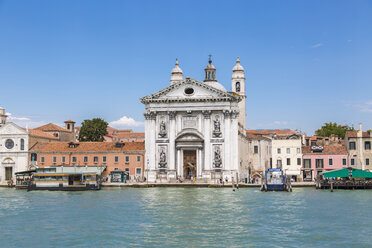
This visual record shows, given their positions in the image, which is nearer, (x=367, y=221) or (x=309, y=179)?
(x=367, y=221)

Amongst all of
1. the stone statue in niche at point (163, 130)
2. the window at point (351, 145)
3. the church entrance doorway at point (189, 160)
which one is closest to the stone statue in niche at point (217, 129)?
the church entrance doorway at point (189, 160)

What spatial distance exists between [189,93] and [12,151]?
19.6 m

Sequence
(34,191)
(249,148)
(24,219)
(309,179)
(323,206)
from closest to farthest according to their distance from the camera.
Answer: (24,219) → (323,206) → (34,191) → (309,179) → (249,148)

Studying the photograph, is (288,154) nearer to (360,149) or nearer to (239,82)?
(360,149)

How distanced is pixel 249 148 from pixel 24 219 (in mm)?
39585

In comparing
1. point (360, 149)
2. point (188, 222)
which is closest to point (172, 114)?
point (360, 149)

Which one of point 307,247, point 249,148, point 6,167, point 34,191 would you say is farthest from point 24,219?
point 249,148

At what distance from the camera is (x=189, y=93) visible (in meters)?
51.2

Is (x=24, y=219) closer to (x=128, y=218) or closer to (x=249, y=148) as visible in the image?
(x=128, y=218)

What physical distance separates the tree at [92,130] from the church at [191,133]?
18.1m

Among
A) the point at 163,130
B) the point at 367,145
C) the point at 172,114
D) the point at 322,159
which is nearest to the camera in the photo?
the point at 172,114

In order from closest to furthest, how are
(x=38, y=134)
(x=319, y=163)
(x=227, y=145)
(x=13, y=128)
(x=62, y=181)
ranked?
(x=62, y=181)
(x=227, y=145)
(x=319, y=163)
(x=13, y=128)
(x=38, y=134)

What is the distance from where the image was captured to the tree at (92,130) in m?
67.9

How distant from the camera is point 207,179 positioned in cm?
4984
